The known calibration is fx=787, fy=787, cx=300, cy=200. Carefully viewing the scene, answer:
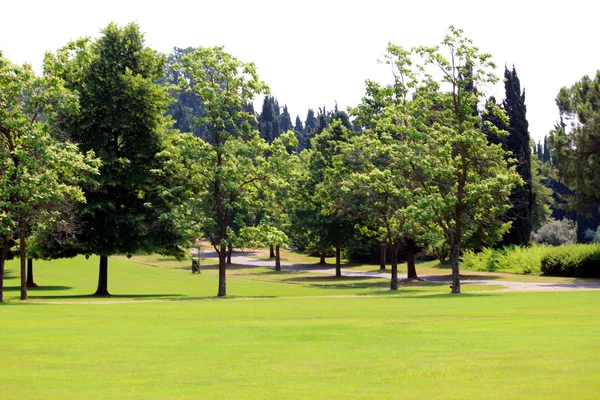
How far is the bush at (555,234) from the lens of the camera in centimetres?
9512

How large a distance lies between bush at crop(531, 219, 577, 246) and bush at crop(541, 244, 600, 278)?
121 ft

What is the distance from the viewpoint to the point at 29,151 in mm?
35312

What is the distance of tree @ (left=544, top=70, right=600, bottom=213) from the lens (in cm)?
5794

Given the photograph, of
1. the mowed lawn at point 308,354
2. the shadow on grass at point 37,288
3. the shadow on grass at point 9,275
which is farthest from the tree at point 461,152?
the shadow on grass at point 9,275

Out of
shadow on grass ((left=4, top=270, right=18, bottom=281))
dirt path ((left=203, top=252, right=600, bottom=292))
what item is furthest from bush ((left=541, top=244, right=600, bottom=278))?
shadow on grass ((left=4, top=270, right=18, bottom=281))

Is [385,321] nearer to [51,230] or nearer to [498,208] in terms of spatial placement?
[498,208]

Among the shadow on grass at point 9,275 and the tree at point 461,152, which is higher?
the tree at point 461,152

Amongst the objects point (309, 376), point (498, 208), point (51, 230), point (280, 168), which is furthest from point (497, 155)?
point (309, 376)

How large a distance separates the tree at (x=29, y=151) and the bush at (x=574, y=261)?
36.6m

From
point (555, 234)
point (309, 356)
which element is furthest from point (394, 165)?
point (555, 234)

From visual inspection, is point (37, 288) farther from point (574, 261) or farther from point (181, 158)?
point (574, 261)

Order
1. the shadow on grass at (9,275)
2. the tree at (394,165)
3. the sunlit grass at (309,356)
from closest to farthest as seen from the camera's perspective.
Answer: the sunlit grass at (309,356) → the tree at (394,165) → the shadow on grass at (9,275)

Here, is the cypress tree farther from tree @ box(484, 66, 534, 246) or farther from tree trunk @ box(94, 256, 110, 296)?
tree trunk @ box(94, 256, 110, 296)

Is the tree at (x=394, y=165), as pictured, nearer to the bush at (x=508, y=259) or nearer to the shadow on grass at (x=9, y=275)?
the bush at (x=508, y=259)
